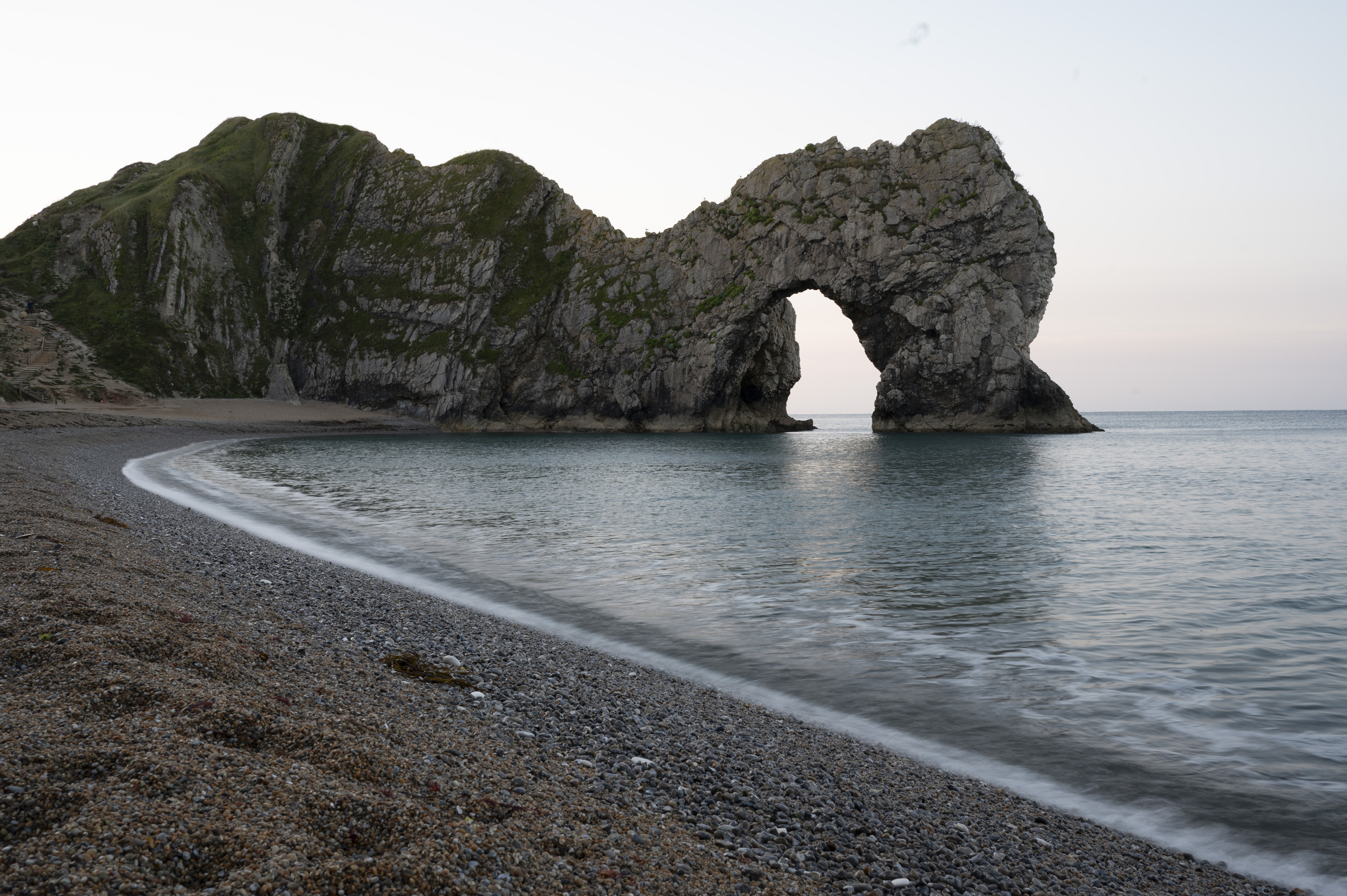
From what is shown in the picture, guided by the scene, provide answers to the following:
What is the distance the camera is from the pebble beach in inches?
147

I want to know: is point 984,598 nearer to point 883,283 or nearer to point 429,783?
point 429,783

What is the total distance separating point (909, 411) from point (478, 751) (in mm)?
89712

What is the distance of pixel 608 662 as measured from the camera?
388 inches

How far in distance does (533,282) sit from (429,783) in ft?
345

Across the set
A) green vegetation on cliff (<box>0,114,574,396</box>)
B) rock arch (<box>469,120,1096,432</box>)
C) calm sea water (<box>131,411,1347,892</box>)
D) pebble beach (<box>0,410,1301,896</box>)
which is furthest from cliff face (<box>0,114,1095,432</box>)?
pebble beach (<box>0,410,1301,896</box>)

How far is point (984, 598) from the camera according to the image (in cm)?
1459

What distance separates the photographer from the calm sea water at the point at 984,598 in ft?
24.2

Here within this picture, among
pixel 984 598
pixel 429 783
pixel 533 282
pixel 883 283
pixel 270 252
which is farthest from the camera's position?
pixel 270 252

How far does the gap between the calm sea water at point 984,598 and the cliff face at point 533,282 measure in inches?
1827

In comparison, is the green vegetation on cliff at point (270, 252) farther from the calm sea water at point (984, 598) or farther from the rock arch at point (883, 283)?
the calm sea water at point (984, 598)

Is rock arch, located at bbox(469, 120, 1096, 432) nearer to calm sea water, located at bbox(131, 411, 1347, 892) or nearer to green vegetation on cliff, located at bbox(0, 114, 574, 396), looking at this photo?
green vegetation on cliff, located at bbox(0, 114, 574, 396)

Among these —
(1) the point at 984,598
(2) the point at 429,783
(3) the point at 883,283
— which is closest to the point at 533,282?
(3) the point at 883,283

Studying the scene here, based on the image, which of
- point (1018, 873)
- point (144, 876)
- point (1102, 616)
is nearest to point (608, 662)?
point (1018, 873)

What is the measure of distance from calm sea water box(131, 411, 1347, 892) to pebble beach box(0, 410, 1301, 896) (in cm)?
136
